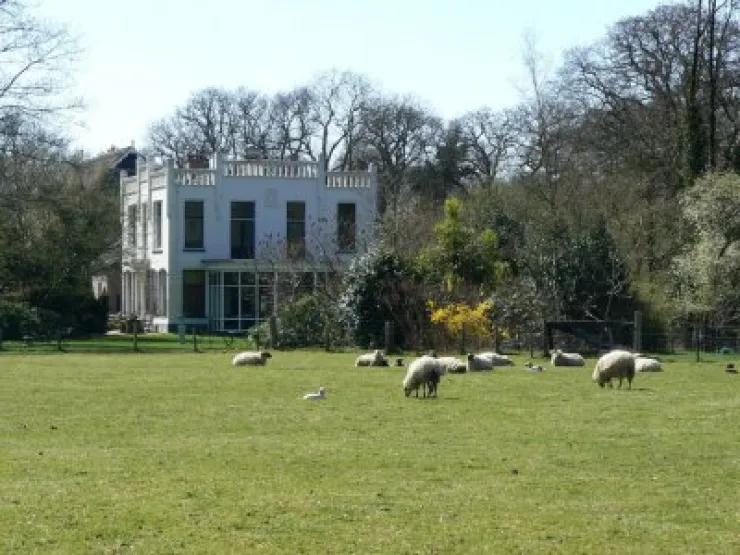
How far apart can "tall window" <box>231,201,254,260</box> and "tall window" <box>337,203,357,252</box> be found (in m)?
4.40

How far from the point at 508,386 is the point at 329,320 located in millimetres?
21012

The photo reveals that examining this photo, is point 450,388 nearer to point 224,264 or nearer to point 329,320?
point 329,320

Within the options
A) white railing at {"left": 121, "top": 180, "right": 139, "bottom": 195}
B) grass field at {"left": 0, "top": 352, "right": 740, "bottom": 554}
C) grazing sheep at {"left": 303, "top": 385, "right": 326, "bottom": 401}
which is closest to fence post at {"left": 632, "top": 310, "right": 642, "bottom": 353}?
grass field at {"left": 0, "top": 352, "right": 740, "bottom": 554}

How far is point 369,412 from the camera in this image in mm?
22922

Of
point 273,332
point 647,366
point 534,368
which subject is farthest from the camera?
point 273,332

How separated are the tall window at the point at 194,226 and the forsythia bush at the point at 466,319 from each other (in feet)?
83.0

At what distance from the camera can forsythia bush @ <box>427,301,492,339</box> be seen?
44.8 m

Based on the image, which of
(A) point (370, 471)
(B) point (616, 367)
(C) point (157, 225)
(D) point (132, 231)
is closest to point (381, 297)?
(B) point (616, 367)

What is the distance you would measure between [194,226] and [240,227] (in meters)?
2.26

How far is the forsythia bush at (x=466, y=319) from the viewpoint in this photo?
44.8 meters

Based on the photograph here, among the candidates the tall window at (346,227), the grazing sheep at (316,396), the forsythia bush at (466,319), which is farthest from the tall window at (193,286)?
the grazing sheep at (316,396)

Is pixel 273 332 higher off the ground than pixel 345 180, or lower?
lower

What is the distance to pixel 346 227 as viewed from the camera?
2682 inches

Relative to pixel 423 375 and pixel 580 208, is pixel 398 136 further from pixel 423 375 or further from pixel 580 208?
pixel 423 375
